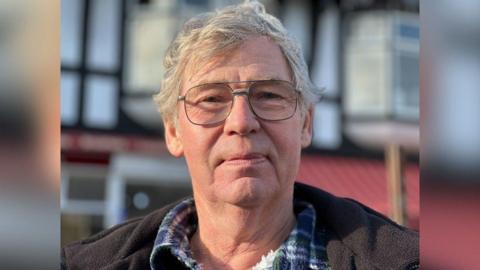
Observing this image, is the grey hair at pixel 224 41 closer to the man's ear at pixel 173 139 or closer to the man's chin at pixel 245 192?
the man's ear at pixel 173 139

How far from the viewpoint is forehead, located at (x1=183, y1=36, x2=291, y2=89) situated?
94 cm

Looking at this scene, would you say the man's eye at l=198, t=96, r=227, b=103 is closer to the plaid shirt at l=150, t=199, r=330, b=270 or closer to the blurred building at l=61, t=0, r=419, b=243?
the plaid shirt at l=150, t=199, r=330, b=270

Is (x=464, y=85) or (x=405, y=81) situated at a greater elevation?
(x=405, y=81)

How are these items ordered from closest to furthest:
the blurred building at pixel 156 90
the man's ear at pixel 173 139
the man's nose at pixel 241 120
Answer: the man's nose at pixel 241 120
the man's ear at pixel 173 139
the blurred building at pixel 156 90

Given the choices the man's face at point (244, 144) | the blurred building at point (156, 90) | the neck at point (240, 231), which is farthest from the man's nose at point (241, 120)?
the blurred building at point (156, 90)

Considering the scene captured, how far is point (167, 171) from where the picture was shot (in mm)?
4617

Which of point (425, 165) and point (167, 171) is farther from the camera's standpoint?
point (167, 171)

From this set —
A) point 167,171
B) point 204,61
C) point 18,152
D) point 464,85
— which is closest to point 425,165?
point 464,85

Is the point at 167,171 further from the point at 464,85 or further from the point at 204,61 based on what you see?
the point at 464,85

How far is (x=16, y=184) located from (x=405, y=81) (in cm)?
513

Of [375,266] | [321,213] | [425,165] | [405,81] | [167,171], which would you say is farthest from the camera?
[405,81]

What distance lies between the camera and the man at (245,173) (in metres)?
0.91

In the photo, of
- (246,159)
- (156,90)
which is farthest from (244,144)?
(156,90)

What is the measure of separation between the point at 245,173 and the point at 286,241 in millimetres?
164
